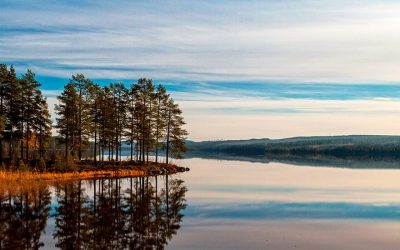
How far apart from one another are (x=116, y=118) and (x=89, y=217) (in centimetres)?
5707

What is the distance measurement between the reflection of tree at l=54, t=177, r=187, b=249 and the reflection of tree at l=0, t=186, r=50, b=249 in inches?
41.8

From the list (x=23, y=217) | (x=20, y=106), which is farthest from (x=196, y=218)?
(x=20, y=106)

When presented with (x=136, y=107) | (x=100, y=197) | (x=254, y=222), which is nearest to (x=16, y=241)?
(x=254, y=222)

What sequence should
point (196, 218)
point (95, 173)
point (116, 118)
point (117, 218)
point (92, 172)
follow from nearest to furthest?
1. point (117, 218)
2. point (196, 218)
3. point (92, 172)
4. point (95, 173)
5. point (116, 118)

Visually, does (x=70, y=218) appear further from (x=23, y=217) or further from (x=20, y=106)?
(x=20, y=106)

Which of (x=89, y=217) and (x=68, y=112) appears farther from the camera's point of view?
(x=68, y=112)

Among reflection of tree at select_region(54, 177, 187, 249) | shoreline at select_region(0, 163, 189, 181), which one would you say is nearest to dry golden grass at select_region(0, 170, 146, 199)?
shoreline at select_region(0, 163, 189, 181)

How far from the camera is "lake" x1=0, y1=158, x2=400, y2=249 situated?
23.9 meters

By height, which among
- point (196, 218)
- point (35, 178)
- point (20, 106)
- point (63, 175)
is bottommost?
point (196, 218)

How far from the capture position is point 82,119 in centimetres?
7594

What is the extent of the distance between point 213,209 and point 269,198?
9620 millimetres

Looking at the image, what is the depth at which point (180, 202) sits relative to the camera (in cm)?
4006

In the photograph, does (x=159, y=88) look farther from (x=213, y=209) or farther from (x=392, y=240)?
(x=392, y=240)

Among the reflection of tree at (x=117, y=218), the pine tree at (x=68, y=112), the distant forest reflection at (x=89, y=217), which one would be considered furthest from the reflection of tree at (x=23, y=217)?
the pine tree at (x=68, y=112)
